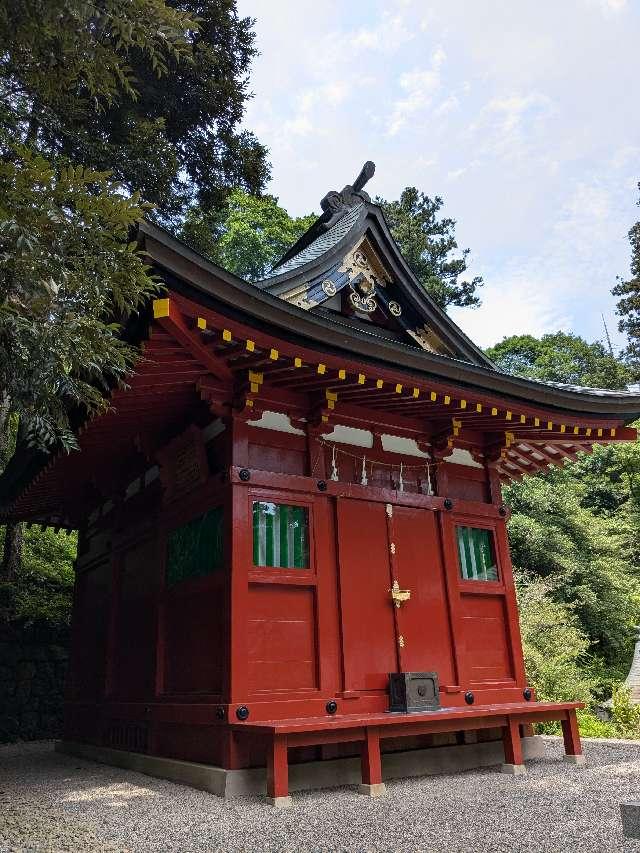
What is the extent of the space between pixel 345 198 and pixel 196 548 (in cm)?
581

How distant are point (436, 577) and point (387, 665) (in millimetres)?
1149

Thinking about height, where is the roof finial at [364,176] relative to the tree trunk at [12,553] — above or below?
above

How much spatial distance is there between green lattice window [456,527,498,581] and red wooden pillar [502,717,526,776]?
161 centimetres

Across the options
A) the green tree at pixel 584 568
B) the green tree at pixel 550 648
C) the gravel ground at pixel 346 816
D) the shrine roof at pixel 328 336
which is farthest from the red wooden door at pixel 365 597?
the green tree at pixel 584 568

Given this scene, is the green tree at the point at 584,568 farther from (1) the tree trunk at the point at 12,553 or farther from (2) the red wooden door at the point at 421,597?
(1) the tree trunk at the point at 12,553

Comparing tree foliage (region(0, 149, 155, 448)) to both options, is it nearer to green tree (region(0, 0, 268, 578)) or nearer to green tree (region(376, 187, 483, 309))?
green tree (region(0, 0, 268, 578))

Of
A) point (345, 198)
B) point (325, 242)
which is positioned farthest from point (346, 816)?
point (345, 198)

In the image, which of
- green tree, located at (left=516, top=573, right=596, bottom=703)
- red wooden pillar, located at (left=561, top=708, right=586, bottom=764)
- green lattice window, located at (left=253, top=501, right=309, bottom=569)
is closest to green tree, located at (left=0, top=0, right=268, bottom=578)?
green lattice window, located at (left=253, top=501, right=309, bottom=569)

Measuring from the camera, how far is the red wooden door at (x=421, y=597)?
21.8ft

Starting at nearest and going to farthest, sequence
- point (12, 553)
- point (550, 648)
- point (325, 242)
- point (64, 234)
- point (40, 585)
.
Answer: point (64, 234) → point (325, 242) → point (40, 585) → point (12, 553) → point (550, 648)

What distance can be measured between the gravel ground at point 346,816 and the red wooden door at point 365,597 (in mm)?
1001

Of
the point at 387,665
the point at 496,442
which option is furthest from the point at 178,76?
the point at 387,665

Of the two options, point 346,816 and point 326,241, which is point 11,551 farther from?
point 346,816

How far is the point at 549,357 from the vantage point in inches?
1422
